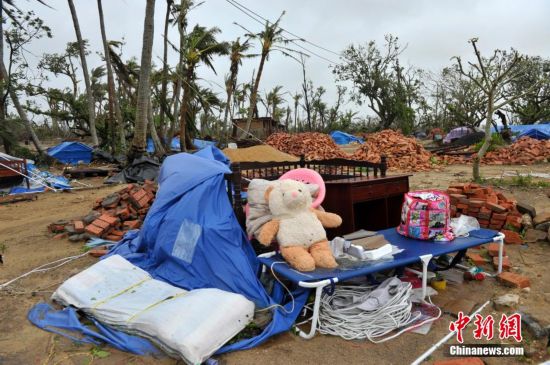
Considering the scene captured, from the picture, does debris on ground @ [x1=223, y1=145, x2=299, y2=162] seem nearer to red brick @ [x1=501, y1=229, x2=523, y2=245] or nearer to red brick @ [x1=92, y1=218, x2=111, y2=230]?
red brick @ [x1=92, y1=218, x2=111, y2=230]

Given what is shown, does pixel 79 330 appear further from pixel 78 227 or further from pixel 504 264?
pixel 504 264

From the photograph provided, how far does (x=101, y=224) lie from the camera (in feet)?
16.1

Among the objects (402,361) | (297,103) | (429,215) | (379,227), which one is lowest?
(402,361)

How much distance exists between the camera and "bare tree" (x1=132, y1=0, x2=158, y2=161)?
370 inches

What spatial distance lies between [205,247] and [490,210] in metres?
3.27

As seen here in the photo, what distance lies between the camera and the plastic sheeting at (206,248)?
2.76 m

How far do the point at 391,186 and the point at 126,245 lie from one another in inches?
111

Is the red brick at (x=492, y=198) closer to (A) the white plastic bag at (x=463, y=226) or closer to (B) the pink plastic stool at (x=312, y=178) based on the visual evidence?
(A) the white plastic bag at (x=463, y=226)

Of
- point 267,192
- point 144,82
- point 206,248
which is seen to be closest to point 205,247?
point 206,248

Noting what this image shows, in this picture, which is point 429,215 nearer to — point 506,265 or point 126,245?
point 506,265

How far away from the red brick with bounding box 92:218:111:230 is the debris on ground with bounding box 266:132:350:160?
10653mm

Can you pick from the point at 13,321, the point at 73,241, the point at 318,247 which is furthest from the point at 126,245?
the point at 318,247

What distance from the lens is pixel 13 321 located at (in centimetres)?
280

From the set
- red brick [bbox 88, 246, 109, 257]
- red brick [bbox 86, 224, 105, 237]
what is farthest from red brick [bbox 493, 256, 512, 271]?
red brick [bbox 86, 224, 105, 237]
